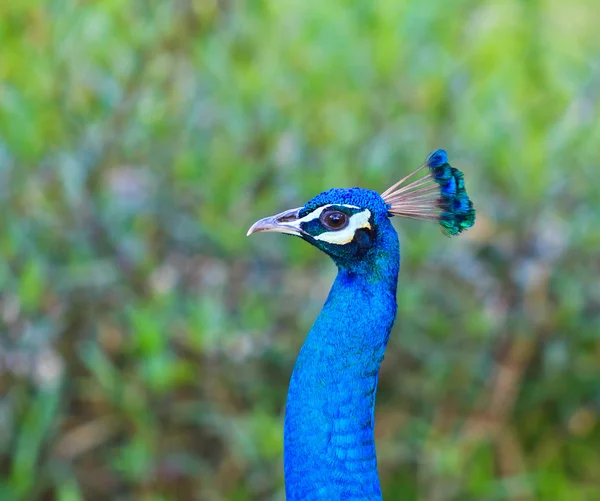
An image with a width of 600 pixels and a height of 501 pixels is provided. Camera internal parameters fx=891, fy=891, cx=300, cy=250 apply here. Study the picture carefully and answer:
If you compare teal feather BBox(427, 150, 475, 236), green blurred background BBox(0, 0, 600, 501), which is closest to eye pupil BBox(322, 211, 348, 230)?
teal feather BBox(427, 150, 475, 236)

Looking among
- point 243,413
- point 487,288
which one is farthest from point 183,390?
point 487,288

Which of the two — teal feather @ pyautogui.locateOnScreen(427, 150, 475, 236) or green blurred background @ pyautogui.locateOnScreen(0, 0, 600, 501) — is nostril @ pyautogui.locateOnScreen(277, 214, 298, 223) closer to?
teal feather @ pyautogui.locateOnScreen(427, 150, 475, 236)

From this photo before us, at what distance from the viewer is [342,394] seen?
103 cm

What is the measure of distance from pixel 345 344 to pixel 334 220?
0.15m

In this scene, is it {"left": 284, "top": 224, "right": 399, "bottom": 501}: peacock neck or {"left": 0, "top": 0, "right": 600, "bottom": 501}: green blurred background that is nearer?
{"left": 284, "top": 224, "right": 399, "bottom": 501}: peacock neck

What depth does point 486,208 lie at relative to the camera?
2133mm

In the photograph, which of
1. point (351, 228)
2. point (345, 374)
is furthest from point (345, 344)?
point (351, 228)

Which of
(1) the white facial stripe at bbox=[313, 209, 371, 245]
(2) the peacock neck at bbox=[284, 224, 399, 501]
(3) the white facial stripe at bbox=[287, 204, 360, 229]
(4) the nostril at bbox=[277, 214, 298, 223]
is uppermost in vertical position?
(4) the nostril at bbox=[277, 214, 298, 223]

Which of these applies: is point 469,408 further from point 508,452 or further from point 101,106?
point 101,106

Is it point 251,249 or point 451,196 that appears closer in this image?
point 451,196

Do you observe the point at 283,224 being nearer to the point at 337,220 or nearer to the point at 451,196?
the point at 337,220

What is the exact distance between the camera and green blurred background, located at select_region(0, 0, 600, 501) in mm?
1957

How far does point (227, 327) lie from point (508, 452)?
0.88 metres

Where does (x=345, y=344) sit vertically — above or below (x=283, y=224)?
below
